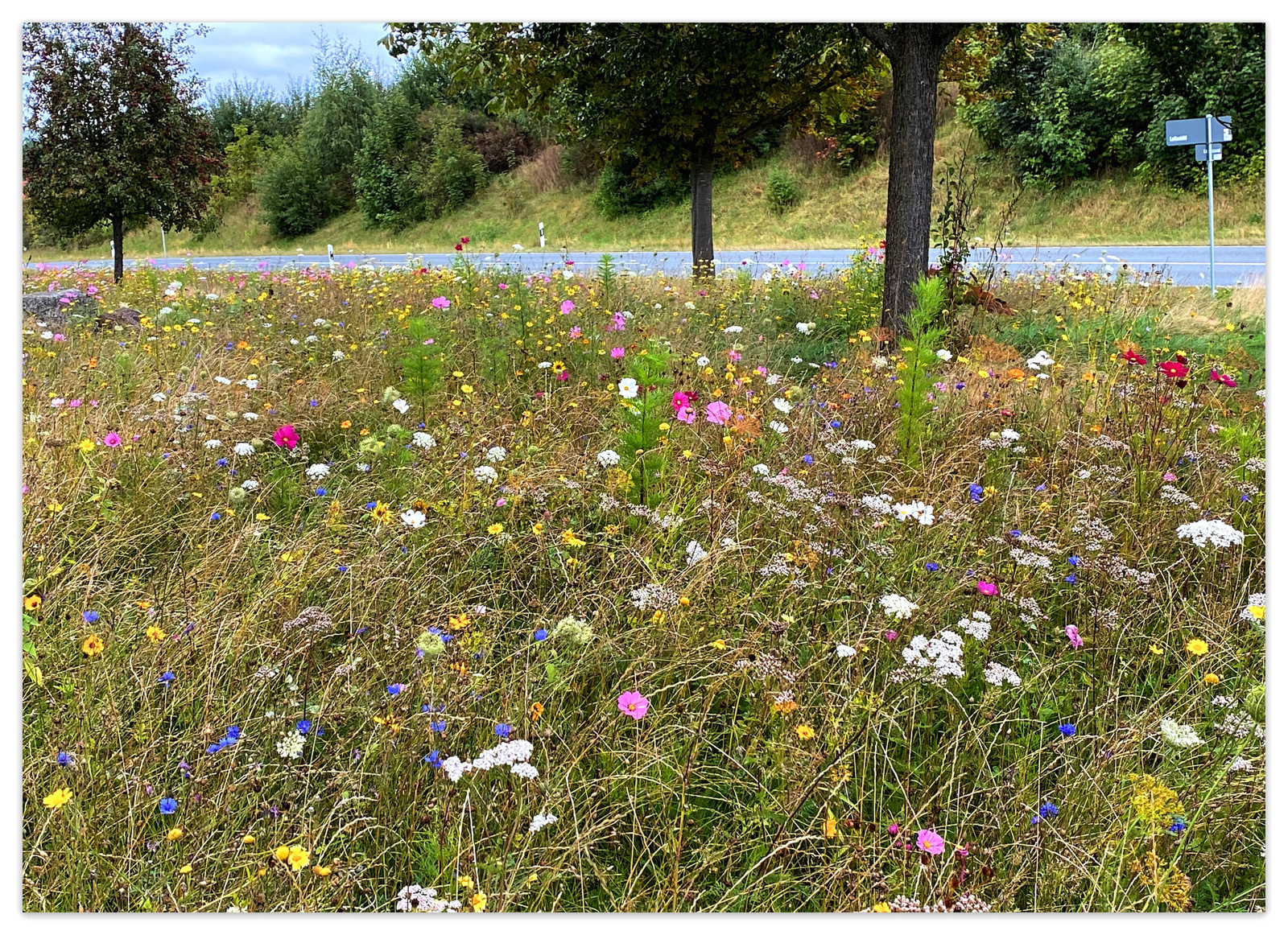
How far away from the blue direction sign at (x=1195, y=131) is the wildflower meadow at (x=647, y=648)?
5.61 m

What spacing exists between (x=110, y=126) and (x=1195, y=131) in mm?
11800

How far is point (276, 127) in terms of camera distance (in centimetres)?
1686

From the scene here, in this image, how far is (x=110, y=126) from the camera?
9.32 m

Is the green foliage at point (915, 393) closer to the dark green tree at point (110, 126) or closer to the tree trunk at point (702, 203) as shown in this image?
the tree trunk at point (702, 203)

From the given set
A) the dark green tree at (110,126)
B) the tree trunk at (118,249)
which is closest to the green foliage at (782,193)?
the dark green tree at (110,126)

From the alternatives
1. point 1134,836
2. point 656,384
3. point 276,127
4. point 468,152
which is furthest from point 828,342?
point 468,152

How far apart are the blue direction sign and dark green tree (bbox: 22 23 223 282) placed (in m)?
10.7

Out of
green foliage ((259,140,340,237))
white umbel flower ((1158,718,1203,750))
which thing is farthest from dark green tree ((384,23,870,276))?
green foliage ((259,140,340,237))

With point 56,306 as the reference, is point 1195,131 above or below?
above

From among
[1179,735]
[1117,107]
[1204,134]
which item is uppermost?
[1117,107]

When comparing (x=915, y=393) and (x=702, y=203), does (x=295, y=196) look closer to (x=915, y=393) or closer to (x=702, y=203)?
(x=702, y=203)

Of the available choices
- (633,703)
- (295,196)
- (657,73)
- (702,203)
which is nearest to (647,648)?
(633,703)

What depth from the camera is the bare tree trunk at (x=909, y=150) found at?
557cm

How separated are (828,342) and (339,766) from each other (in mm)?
5079
